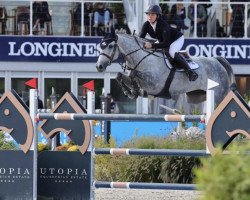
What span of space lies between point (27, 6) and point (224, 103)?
60.7 ft

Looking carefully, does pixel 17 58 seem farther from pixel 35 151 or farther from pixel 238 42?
pixel 35 151

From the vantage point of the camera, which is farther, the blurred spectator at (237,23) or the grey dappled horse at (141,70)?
the blurred spectator at (237,23)

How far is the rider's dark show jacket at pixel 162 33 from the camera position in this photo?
14.0m

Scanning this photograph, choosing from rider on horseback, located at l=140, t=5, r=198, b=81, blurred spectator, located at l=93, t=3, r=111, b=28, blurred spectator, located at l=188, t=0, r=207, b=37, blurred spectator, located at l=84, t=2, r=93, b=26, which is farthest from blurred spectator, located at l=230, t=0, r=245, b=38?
rider on horseback, located at l=140, t=5, r=198, b=81

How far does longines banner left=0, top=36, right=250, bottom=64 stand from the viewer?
85.2 feet

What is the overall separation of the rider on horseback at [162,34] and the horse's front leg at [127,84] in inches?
21.6

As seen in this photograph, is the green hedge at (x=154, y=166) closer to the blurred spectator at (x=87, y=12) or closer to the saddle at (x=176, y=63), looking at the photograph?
the saddle at (x=176, y=63)

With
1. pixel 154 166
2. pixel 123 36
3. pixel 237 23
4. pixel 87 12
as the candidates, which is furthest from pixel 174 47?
pixel 87 12

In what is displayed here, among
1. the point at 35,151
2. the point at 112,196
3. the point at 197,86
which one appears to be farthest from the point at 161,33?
the point at 35,151

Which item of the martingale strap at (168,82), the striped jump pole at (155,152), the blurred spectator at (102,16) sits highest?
the blurred spectator at (102,16)

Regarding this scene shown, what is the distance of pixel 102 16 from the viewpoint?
84.9 feet

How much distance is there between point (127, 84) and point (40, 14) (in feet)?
41.3

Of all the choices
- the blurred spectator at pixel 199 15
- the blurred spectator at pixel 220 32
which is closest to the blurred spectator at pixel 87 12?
the blurred spectator at pixel 199 15

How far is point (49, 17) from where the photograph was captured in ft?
85.6
